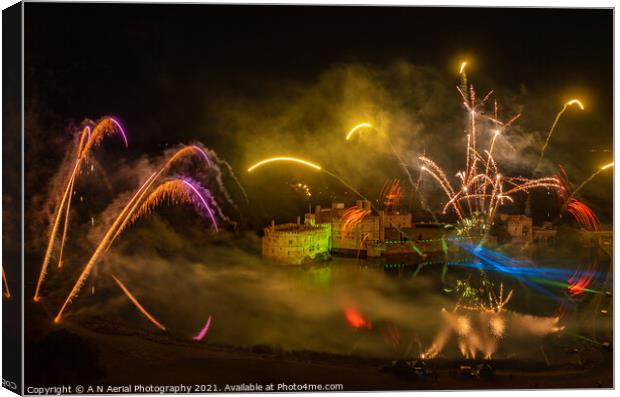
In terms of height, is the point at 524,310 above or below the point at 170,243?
below

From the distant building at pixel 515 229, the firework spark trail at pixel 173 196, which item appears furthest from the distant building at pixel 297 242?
the distant building at pixel 515 229

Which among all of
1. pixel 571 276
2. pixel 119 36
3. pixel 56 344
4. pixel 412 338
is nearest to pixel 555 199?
pixel 571 276

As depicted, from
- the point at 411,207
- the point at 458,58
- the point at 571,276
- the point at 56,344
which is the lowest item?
the point at 56,344

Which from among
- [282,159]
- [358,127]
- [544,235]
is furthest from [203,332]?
[544,235]

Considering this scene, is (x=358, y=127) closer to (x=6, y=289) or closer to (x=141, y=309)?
(x=141, y=309)

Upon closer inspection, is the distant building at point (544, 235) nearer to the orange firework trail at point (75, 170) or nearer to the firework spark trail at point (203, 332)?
the firework spark trail at point (203, 332)

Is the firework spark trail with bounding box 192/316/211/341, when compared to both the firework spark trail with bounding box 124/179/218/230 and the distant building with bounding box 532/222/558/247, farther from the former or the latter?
the distant building with bounding box 532/222/558/247

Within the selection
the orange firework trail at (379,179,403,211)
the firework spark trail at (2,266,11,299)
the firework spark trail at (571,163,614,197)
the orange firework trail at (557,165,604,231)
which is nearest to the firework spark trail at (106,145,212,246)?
the firework spark trail at (2,266,11,299)

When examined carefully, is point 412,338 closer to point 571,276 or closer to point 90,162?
point 571,276
